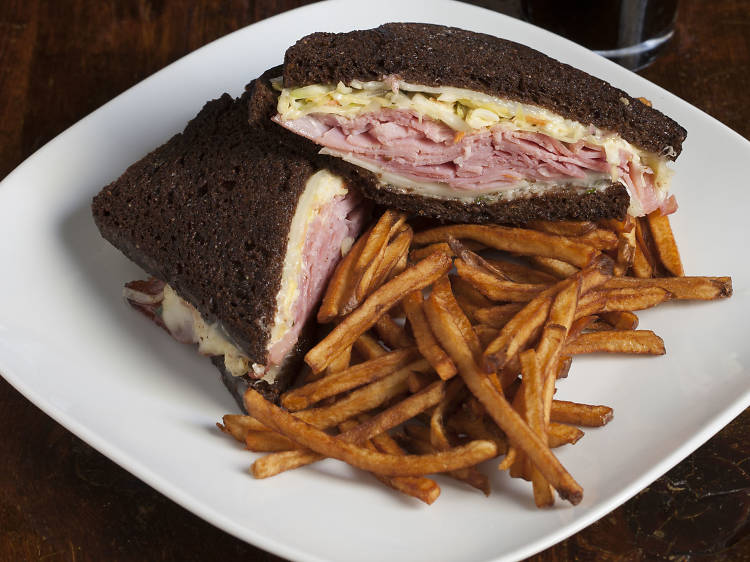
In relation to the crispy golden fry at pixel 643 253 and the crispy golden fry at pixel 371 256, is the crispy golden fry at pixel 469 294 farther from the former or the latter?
the crispy golden fry at pixel 643 253

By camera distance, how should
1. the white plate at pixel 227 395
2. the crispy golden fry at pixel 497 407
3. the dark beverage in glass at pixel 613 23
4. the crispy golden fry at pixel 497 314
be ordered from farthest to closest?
the dark beverage in glass at pixel 613 23 → the crispy golden fry at pixel 497 314 → the white plate at pixel 227 395 → the crispy golden fry at pixel 497 407

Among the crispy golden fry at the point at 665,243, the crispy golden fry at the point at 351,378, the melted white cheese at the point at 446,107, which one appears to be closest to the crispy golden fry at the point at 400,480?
the crispy golden fry at the point at 351,378

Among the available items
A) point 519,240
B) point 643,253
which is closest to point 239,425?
point 519,240

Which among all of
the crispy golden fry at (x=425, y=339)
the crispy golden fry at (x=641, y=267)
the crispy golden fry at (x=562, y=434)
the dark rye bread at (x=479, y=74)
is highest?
the dark rye bread at (x=479, y=74)

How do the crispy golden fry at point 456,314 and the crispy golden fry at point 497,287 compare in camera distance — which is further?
the crispy golden fry at point 497,287

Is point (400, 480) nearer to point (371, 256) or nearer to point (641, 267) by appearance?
point (371, 256)
